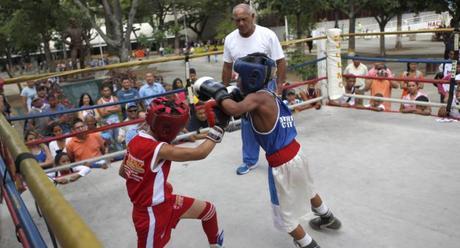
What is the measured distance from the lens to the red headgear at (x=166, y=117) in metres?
2.03

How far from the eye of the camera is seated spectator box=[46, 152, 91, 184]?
4.10 m

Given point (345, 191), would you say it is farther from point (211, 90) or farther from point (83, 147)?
point (83, 147)

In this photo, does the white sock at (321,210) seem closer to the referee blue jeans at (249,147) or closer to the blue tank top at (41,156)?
the referee blue jeans at (249,147)

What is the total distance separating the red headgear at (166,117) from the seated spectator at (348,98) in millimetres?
4182

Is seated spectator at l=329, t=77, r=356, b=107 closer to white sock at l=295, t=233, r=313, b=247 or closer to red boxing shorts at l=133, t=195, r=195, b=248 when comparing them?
white sock at l=295, t=233, r=313, b=247

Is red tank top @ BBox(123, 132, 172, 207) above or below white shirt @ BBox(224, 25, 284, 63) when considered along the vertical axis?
below

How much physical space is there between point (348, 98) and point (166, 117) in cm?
471

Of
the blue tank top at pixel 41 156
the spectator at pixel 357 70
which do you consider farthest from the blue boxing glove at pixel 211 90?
the spectator at pixel 357 70

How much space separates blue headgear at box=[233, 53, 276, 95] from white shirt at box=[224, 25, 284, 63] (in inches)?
51.5

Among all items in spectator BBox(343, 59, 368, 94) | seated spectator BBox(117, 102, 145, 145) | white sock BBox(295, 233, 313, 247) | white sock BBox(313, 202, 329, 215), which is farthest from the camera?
spectator BBox(343, 59, 368, 94)

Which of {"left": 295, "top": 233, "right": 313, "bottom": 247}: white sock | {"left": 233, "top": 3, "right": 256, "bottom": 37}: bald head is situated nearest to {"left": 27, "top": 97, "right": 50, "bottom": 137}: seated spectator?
{"left": 233, "top": 3, "right": 256, "bottom": 37}: bald head

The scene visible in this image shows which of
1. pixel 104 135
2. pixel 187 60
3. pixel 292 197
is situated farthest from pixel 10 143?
pixel 104 135

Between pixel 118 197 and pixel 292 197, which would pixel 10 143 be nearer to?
pixel 292 197

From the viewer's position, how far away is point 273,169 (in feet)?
8.34
